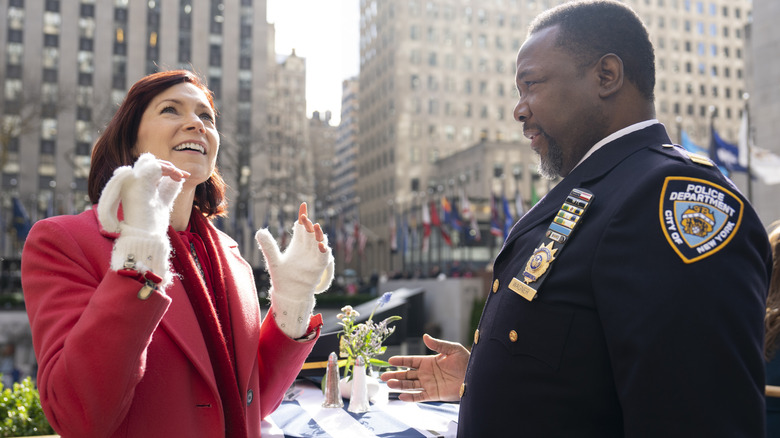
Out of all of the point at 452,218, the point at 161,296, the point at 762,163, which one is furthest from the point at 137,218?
the point at 452,218

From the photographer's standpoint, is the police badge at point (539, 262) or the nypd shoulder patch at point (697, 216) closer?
the nypd shoulder patch at point (697, 216)

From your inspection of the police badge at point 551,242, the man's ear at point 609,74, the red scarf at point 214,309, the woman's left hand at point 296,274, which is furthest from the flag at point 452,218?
the police badge at point 551,242

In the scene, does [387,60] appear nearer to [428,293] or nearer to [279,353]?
[428,293]

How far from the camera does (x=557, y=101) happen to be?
7.84 ft

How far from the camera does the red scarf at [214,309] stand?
2.62 m

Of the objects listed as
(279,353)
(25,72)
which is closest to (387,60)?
(25,72)

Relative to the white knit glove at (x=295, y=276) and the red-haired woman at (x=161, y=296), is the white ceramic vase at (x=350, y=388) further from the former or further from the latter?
the white knit glove at (x=295, y=276)

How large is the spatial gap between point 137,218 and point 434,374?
5.50 ft

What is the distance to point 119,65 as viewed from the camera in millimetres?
59250

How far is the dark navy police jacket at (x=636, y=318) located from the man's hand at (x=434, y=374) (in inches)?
31.0

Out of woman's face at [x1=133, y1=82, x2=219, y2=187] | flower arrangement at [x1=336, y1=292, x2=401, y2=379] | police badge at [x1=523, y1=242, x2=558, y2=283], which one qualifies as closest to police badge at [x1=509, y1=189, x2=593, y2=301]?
police badge at [x1=523, y1=242, x2=558, y2=283]

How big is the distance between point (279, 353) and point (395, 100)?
75.7 metres

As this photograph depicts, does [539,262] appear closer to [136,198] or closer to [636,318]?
[636,318]

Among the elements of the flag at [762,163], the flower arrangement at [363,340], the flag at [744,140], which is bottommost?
the flower arrangement at [363,340]
